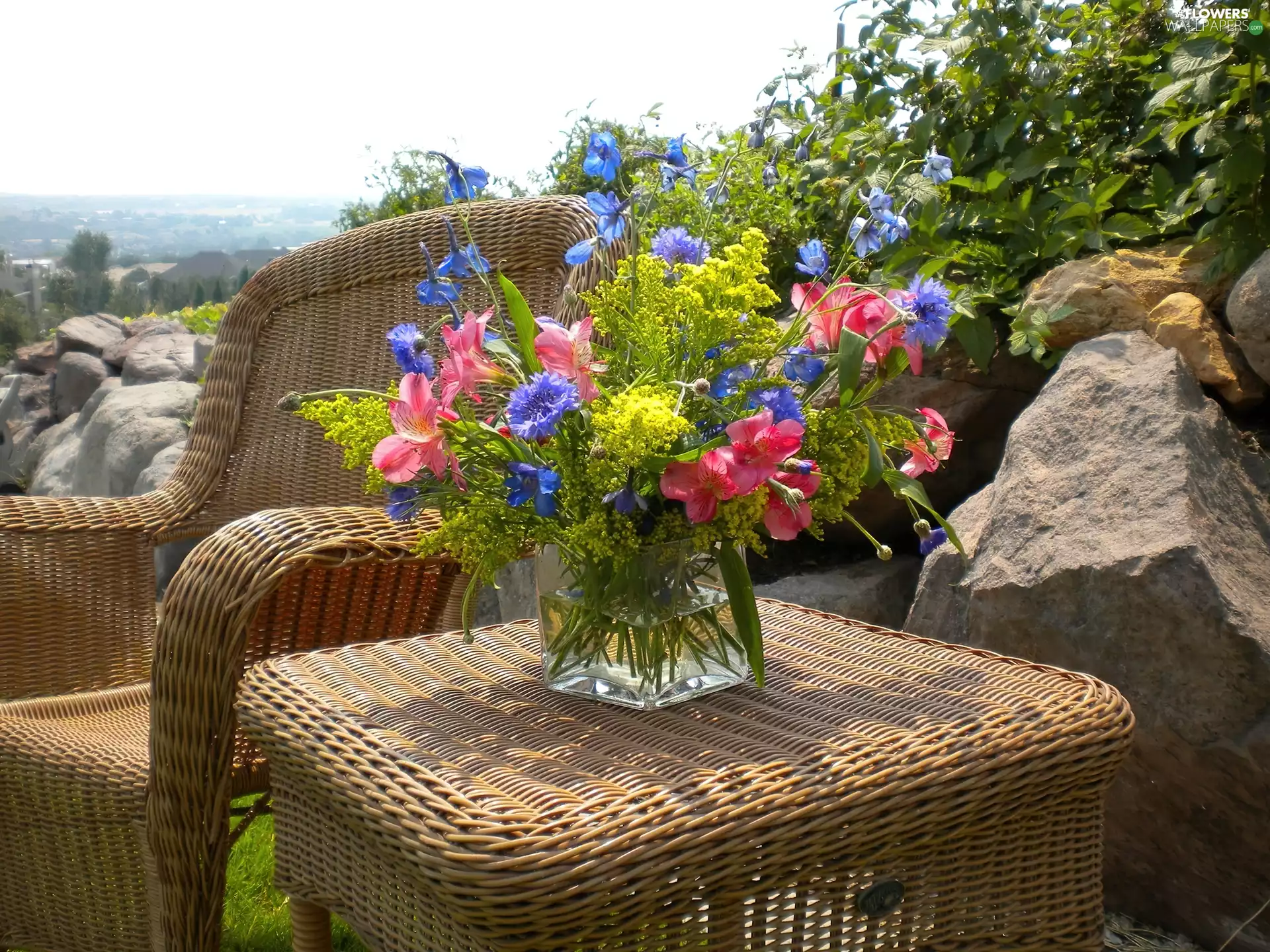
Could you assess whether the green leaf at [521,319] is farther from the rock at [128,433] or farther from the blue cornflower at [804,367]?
the rock at [128,433]

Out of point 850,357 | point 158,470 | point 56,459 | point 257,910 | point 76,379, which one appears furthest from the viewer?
point 76,379

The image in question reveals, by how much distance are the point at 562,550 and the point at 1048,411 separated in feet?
3.25

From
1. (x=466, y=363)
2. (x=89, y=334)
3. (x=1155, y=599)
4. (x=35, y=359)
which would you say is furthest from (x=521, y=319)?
(x=35, y=359)

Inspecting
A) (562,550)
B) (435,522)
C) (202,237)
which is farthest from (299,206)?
(562,550)

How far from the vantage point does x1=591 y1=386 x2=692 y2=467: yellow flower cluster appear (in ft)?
3.33

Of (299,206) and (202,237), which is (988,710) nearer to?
(299,206)

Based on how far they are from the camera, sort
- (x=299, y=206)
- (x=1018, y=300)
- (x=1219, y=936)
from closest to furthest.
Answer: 1. (x=1219, y=936)
2. (x=1018, y=300)
3. (x=299, y=206)

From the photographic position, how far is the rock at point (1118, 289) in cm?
202

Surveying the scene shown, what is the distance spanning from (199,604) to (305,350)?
0.88 meters

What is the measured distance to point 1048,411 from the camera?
1.86 metres

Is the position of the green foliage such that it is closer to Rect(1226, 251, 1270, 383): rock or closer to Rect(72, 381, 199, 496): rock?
Rect(72, 381, 199, 496): rock

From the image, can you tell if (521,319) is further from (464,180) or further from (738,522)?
(738,522)

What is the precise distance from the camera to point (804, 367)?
1.18m

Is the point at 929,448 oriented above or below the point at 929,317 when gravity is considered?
below
